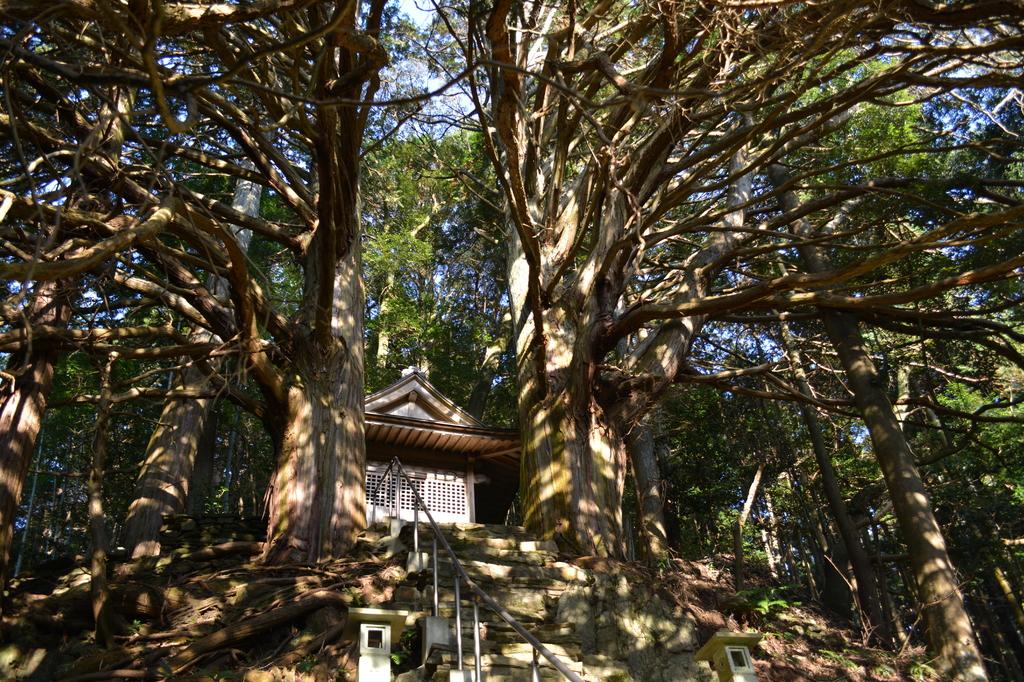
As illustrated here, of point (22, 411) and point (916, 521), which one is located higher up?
point (22, 411)

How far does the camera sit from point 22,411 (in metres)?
6.82

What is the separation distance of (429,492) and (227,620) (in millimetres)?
6377

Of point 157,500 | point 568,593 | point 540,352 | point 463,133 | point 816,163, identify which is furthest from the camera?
point 463,133

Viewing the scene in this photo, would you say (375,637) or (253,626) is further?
(253,626)

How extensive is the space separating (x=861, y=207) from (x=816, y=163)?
1.19m

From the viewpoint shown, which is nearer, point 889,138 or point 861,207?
point 861,207

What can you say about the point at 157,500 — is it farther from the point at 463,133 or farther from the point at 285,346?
the point at 463,133

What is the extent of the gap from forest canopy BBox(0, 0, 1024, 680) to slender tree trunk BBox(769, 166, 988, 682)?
3 cm

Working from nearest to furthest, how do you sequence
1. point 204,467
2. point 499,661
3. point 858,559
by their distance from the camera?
point 499,661 < point 858,559 < point 204,467

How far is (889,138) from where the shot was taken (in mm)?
12039

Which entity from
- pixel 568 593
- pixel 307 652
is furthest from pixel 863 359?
pixel 307 652

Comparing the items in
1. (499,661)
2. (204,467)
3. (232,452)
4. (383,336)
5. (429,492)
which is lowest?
(499,661)

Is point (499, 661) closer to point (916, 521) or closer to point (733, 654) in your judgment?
point (733, 654)

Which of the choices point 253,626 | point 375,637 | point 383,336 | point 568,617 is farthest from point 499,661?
point 383,336
